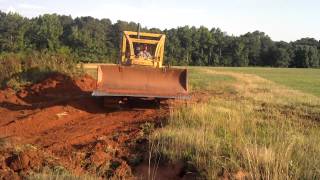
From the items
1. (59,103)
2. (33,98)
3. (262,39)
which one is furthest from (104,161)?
(262,39)

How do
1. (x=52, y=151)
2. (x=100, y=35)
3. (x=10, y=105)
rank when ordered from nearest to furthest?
(x=52, y=151), (x=10, y=105), (x=100, y=35)

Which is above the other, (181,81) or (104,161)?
(181,81)

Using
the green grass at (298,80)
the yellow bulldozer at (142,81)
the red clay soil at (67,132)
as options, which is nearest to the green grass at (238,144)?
the red clay soil at (67,132)

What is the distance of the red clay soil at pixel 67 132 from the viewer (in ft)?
27.5

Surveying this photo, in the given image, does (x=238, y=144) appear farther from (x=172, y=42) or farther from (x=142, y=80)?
(x=172, y=42)

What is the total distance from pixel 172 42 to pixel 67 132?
287 feet

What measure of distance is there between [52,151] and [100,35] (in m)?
81.2

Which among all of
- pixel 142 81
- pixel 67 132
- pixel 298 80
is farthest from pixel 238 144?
pixel 298 80

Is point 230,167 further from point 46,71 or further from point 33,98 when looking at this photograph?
point 46,71

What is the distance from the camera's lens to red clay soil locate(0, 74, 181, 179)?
330 inches

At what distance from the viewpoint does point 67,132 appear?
457 inches

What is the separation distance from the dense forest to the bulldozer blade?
6364cm

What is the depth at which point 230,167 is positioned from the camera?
743cm

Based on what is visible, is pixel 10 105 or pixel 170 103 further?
pixel 10 105
